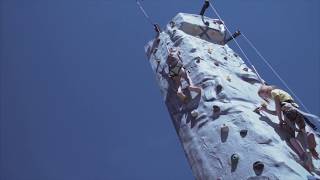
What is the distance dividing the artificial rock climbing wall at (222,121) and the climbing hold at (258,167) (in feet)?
0.05

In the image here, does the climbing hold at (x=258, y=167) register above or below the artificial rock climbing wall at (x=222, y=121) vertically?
below

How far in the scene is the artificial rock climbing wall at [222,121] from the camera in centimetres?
613

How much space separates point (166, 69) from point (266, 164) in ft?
15.1

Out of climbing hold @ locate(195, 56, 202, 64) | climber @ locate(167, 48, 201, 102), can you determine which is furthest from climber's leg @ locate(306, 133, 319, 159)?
climbing hold @ locate(195, 56, 202, 64)

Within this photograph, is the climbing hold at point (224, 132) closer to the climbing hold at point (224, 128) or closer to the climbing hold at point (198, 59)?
the climbing hold at point (224, 128)

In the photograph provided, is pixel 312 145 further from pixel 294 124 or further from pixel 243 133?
pixel 243 133

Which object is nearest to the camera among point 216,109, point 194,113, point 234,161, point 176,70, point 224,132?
point 234,161

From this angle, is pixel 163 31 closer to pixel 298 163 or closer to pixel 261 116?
pixel 261 116

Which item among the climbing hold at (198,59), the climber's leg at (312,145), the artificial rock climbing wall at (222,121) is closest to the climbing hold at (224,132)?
the artificial rock climbing wall at (222,121)

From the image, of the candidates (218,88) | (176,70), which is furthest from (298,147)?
(176,70)

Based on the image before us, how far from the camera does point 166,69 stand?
33.0 feet

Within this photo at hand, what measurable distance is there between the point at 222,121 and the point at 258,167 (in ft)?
4.56

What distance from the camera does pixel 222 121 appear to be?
7188mm

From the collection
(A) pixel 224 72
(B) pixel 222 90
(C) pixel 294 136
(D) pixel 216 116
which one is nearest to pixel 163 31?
(A) pixel 224 72
